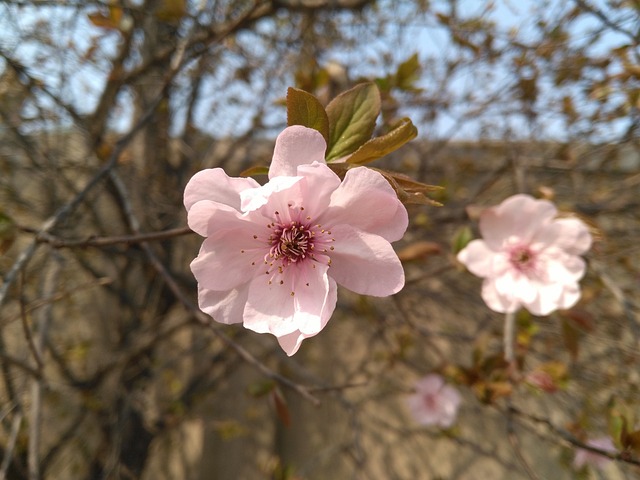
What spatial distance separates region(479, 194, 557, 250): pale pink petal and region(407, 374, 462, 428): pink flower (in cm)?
108

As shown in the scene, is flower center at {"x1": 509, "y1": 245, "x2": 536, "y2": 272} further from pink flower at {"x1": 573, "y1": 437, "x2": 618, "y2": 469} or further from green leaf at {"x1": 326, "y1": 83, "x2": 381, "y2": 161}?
pink flower at {"x1": 573, "y1": 437, "x2": 618, "y2": 469}

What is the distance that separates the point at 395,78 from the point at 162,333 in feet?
5.95

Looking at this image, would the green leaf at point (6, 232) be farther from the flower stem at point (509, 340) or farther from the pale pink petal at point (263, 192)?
the flower stem at point (509, 340)

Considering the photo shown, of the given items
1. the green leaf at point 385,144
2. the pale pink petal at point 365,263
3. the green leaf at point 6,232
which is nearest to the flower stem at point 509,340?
the pale pink petal at point 365,263

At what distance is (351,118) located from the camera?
27.7 inches

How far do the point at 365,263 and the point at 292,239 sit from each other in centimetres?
17

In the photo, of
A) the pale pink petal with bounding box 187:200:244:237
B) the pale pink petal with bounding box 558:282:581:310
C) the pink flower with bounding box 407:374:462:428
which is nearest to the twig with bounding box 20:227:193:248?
the pale pink petal with bounding box 187:200:244:237

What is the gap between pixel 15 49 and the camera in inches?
54.3

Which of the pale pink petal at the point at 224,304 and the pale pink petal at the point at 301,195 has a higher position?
the pale pink petal at the point at 301,195

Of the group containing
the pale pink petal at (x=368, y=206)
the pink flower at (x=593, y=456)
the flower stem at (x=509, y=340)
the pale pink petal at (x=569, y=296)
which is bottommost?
the pink flower at (x=593, y=456)

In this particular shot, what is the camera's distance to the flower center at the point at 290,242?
787 mm

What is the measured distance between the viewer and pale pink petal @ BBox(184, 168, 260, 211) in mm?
634

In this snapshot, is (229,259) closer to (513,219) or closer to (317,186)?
(317,186)

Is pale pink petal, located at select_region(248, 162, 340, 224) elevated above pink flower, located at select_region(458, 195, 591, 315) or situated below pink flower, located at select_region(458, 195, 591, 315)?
above
